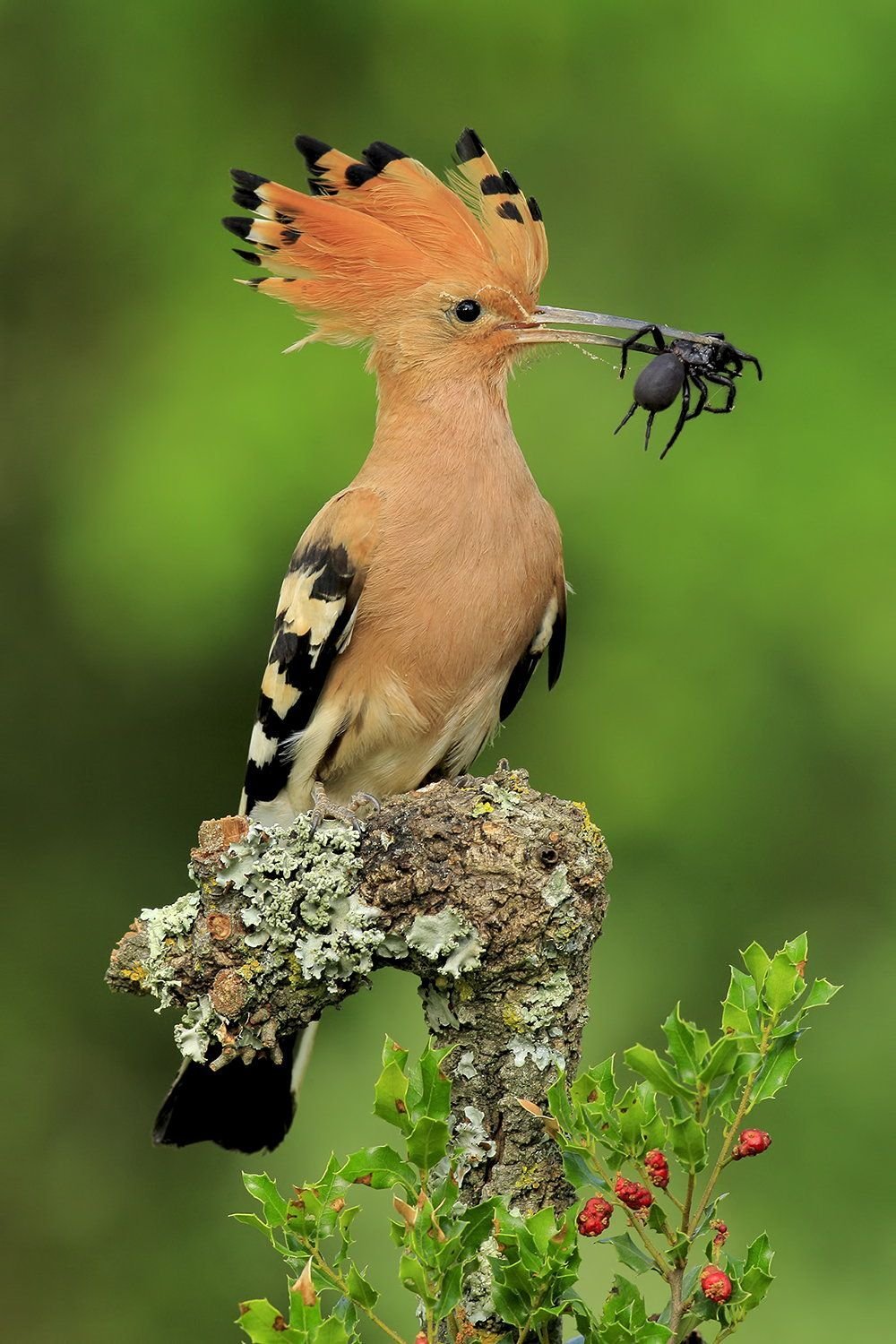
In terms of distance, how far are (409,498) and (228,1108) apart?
3.54 feet

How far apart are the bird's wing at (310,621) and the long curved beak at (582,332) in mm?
420

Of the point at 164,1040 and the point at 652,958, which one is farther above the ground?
the point at 652,958

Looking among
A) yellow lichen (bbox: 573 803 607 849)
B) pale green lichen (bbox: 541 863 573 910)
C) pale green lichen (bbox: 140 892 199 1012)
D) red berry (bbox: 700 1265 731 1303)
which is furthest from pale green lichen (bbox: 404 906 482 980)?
red berry (bbox: 700 1265 731 1303)

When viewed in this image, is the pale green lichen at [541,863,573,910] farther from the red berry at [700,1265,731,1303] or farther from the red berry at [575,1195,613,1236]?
the red berry at [700,1265,731,1303]

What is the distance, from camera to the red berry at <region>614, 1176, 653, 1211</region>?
5.49 feet

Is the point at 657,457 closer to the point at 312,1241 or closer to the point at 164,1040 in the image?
the point at 164,1040

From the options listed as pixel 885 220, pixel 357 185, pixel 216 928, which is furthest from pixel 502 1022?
pixel 885 220

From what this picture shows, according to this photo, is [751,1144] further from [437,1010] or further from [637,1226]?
[437,1010]

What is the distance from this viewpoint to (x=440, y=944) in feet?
6.48

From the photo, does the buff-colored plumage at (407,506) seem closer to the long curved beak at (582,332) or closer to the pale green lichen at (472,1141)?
the long curved beak at (582,332)

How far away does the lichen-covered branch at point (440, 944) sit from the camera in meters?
1.98

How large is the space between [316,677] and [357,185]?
884 mm

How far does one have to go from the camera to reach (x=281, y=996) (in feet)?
6.68

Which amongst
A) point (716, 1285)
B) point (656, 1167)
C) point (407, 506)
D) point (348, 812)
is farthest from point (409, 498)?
point (716, 1285)
